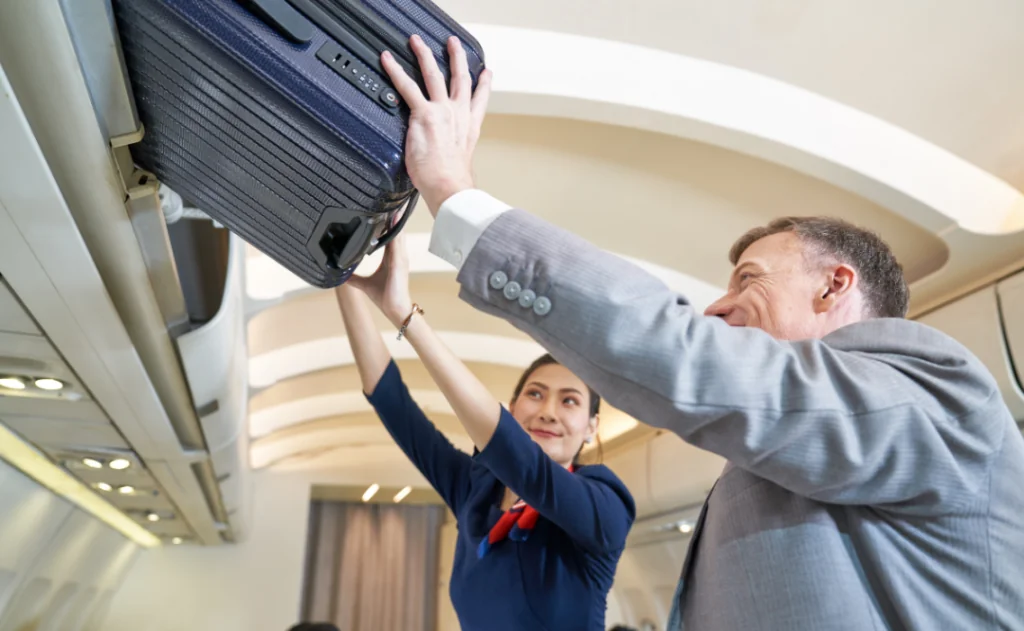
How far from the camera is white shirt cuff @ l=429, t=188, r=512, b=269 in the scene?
1206 mm

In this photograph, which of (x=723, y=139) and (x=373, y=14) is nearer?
(x=373, y=14)

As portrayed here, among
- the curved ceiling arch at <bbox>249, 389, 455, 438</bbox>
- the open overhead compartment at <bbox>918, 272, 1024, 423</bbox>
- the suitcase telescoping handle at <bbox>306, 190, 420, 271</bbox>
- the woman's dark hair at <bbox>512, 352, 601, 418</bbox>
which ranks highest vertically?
the curved ceiling arch at <bbox>249, 389, 455, 438</bbox>

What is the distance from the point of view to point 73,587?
8.30 m

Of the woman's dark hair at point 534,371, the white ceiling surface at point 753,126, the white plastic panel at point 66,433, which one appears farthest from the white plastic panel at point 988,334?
the white plastic panel at point 66,433

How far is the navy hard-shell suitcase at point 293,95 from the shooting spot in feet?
4.15

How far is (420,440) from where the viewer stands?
2602 millimetres

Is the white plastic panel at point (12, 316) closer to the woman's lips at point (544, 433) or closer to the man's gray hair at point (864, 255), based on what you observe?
the woman's lips at point (544, 433)

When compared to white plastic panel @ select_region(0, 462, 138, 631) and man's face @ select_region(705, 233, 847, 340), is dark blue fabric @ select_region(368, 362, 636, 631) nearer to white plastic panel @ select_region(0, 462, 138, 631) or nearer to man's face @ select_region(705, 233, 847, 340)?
man's face @ select_region(705, 233, 847, 340)

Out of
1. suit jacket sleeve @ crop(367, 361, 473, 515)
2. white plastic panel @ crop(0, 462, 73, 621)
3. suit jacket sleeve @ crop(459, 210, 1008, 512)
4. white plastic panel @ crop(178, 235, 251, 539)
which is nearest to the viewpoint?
suit jacket sleeve @ crop(459, 210, 1008, 512)

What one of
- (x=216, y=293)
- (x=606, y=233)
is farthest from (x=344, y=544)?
(x=216, y=293)

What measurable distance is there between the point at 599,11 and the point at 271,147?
225 centimetres

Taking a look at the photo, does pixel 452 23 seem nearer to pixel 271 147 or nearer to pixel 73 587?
pixel 271 147

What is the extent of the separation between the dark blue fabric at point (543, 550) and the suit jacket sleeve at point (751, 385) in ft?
3.07

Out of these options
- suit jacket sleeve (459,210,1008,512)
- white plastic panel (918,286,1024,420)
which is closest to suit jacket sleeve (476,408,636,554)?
suit jacket sleeve (459,210,1008,512)
